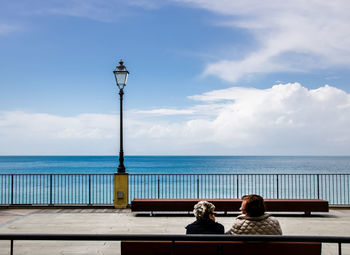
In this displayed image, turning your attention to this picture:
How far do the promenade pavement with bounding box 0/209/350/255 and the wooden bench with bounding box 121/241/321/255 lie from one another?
2.04 m

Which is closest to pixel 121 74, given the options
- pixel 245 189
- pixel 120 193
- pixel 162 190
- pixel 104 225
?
pixel 120 193

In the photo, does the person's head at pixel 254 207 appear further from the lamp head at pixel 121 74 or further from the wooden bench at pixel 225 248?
the lamp head at pixel 121 74

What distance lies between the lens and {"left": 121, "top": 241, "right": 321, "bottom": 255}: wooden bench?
4602mm

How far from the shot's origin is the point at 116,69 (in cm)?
1232

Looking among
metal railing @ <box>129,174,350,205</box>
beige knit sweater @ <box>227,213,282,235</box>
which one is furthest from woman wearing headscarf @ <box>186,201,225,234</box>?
metal railing @ <box>129,174,350,205</box>

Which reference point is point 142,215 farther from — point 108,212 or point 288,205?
point 288,205

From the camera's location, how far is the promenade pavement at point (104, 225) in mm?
7090

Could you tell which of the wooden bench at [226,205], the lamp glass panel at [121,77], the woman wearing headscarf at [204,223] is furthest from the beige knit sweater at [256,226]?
the lamp glass panel at [121,77]

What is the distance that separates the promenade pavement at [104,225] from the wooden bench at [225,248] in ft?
6.71

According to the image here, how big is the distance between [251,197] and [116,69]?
8628 millimetres

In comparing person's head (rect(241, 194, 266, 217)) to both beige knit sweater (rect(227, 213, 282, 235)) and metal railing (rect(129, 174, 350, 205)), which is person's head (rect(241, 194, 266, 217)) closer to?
beige knit sweater (rect(227, 213, 282, 235))

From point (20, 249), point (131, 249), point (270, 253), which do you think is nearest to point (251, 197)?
point (270, 253)

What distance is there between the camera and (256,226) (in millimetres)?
4715

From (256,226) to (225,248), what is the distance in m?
0.53
